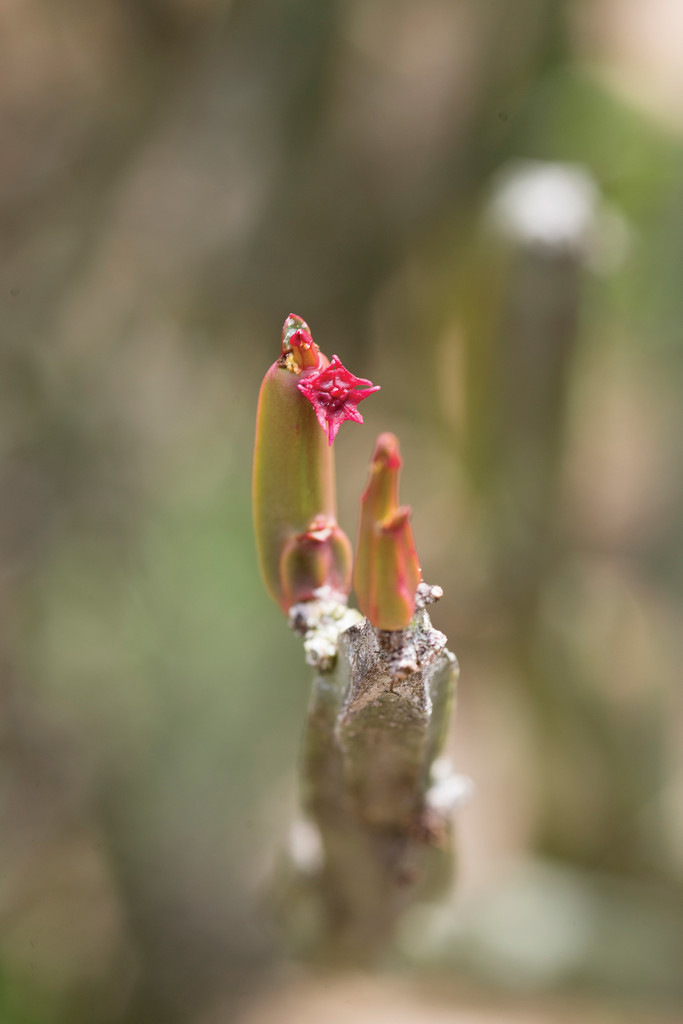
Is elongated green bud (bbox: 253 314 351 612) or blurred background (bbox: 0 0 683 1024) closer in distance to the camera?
elongated green bud (bbox: 253 314 351 612)

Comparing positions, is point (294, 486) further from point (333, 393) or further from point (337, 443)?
point (337, 443)

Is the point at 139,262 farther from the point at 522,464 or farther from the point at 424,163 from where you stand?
the point at 522,464

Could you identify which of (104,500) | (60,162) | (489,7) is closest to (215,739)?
(104,500)

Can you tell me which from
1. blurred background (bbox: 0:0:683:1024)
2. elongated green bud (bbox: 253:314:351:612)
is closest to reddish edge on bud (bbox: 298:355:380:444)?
elongated green bud (bbox: 253:314:351:612)

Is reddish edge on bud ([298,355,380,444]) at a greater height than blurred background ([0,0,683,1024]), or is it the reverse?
blurred background ([0,0,683,1024])

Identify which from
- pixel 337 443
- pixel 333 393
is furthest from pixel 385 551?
pixel 337 443

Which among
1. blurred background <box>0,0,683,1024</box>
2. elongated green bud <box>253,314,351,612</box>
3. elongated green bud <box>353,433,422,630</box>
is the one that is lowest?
elongated green bud <box>353,433,422,630</box>

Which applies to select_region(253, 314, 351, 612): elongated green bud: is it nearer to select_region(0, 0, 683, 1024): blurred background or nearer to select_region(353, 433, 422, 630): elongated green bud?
select_region(353, 433, 422, 630): elongated green bud
